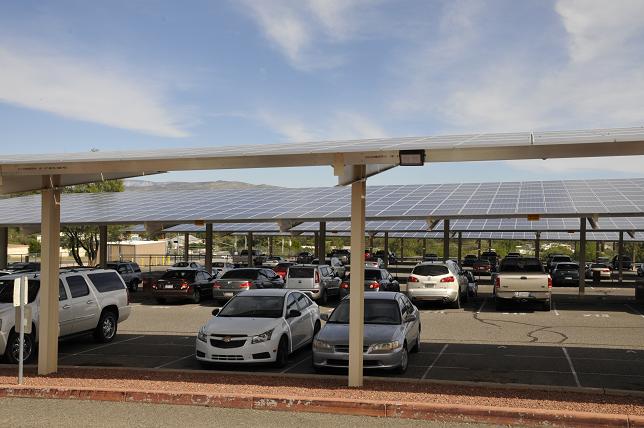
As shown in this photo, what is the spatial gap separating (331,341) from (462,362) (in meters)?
2.98

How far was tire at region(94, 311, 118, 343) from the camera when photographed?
16.1 metres

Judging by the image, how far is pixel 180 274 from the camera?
89.0 ft

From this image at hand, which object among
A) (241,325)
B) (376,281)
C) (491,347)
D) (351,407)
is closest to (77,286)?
(241,325)

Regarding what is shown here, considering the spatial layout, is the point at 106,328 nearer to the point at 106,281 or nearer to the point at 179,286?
the point at 106,281

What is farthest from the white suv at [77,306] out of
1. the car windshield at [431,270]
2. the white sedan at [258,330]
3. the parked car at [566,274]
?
the parked car at [566,274]

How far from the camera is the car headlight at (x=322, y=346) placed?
1178 cm

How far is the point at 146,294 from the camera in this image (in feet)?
106

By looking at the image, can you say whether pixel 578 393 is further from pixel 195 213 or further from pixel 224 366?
pixel 195 213

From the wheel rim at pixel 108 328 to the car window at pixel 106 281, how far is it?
0.72 metres

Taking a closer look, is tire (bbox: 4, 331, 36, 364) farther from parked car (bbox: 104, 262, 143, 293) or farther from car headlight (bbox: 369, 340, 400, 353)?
parked car (bbox: 104, 262, 143, 293)

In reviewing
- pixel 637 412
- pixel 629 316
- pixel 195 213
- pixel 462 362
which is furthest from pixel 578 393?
pixel 195 213

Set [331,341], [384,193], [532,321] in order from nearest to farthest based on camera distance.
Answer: [331,341] < [532,321] < [384,193]

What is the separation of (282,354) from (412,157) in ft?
16.5

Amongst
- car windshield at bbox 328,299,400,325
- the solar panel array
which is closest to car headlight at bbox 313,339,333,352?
car windshield at bbox 328,299,400,325
